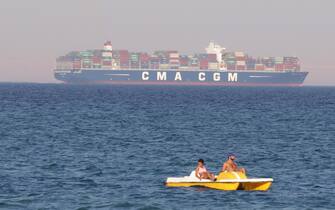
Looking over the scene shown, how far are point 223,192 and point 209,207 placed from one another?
3040 mm

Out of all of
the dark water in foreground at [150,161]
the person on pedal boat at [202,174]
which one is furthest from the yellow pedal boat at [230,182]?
the dark water in foreground at [150,161]

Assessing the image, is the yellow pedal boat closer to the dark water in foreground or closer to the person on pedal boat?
the person on pedal boat

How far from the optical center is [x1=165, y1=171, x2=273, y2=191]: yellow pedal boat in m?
29.8

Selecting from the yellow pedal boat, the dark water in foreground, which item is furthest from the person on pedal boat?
the dark water in foreground

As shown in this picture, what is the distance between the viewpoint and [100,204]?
26.9m

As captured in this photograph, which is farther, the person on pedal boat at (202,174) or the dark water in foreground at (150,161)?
the person on pedal boat at (202,174)

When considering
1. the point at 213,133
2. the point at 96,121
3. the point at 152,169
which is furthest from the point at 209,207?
the point at 96,121

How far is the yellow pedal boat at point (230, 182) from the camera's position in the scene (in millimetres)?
29750

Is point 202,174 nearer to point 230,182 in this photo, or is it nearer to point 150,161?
point 230,182

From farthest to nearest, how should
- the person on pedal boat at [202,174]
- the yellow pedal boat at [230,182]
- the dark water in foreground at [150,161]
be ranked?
the person on pedal boat at [202,174], the yellow pedal boat at [230,182], the dark water in foreground at [150,161]

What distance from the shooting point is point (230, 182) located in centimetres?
2995

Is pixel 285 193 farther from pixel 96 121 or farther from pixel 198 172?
pixel 96 121

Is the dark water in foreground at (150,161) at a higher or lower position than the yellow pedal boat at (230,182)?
lower

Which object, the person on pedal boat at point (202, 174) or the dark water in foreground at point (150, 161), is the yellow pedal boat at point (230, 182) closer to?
the person on pedal boat at point (202, 174)
